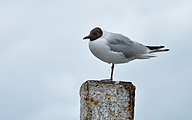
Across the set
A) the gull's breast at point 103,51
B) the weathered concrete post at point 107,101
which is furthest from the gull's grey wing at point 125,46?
the weathered concrete post at point 107,101

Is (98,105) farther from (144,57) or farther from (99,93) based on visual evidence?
(144,57)

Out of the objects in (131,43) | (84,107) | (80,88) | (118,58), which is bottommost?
(84,107)

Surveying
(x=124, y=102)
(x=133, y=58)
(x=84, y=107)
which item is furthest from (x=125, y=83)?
(x=133, y=58)

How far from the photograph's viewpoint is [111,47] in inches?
279

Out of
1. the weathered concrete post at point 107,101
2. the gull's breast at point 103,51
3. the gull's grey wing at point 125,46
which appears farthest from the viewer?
the gull's grey wing at point 125,46

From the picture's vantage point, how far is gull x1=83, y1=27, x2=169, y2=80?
22.9 feet

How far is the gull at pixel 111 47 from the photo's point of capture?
699cm

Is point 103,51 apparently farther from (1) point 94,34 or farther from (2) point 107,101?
(2) point 107,101

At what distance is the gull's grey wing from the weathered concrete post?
6.62 ft

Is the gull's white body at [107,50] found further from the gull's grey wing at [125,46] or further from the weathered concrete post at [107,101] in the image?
the weathered concrete post at [107,101]

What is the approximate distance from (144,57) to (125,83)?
2716 millimetres

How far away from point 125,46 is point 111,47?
543mm

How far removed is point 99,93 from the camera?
5.17m

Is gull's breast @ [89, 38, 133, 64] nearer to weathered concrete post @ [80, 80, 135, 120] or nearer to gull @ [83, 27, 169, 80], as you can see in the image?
gull @ [83, 27, 169, 80]
